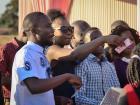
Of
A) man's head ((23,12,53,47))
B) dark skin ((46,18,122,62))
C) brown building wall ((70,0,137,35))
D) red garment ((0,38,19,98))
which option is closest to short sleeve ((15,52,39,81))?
man's head ((23,12,53,47))

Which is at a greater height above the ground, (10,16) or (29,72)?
(29,72)

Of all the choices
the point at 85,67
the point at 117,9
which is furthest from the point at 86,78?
the point at 117,9

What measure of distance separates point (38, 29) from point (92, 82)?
2.38ft

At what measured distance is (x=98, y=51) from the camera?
418 cm

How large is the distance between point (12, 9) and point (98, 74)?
37535 mm

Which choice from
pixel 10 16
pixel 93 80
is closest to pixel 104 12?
pixel 93 80

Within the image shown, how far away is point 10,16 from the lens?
40344 millimetres

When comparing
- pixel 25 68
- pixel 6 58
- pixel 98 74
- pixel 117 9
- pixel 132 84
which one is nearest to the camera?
pixel 132 84

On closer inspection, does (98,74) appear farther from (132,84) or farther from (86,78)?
(132,84)

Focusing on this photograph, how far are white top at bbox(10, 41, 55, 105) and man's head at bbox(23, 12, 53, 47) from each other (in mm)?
62

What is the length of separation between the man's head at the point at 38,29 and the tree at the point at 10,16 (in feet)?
115

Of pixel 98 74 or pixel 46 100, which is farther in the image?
pixel 98 74

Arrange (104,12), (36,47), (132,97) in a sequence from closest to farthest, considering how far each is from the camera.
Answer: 1. (132,97)
2. (36,47)
3. (104,12)

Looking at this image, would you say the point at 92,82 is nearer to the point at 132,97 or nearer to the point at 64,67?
the point at 64,67
